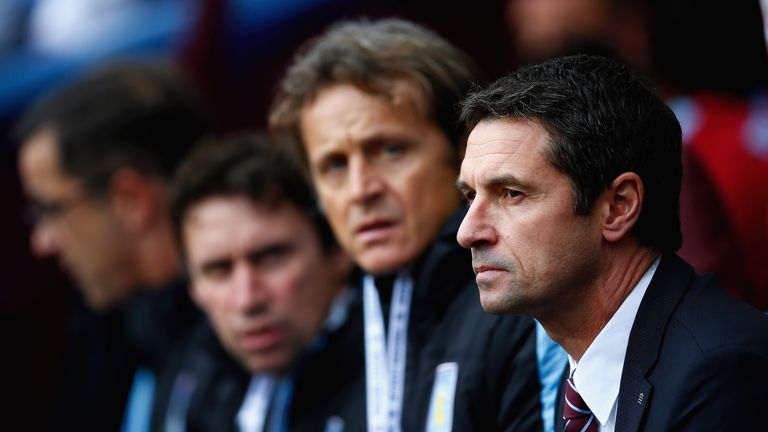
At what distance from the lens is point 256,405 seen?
15.1 feet

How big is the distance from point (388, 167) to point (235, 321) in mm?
1133

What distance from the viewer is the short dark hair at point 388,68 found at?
3.70 meters

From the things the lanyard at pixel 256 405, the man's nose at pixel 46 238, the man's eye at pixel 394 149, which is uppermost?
the man's eye at pixel 394 149

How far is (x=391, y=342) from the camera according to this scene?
3.64 meters

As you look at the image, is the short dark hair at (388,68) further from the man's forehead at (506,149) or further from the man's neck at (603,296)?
the man's neck at (603,296)

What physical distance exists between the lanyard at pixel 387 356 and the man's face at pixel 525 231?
91 cm

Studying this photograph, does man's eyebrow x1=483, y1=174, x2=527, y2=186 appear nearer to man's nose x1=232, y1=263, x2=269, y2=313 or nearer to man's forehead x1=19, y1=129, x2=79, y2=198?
man's nose x1=232, y1=263, x2=269, y2=313

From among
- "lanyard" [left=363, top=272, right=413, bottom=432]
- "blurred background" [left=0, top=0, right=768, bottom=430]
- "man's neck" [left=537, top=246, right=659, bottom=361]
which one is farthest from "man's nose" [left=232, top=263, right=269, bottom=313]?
"man's neck" [left=537, top=246, right=659, bottom=361]

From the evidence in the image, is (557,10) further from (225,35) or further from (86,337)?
(86,337)

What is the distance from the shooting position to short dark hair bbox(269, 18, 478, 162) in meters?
3.70

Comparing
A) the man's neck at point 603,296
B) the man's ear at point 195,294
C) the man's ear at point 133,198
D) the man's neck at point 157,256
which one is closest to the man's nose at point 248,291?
the man's ear at point 195,294

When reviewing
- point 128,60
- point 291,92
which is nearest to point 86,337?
point 128,60

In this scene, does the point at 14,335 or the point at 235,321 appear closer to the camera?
the point at 235,321

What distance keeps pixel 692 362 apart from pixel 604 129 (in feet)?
1.70
